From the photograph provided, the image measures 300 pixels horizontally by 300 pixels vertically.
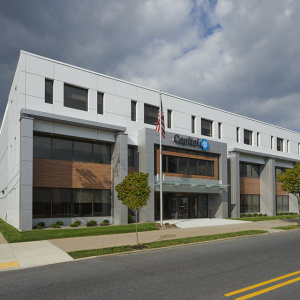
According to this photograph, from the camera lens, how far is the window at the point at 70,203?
22.0m

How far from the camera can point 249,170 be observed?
123 ft

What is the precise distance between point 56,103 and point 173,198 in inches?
553

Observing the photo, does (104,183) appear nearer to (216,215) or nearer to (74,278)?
(216,215)

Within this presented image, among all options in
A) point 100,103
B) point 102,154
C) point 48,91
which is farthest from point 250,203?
point 48,91

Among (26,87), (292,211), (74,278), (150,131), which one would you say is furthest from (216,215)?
(74,278)

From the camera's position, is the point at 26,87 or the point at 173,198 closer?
the point at 26,87

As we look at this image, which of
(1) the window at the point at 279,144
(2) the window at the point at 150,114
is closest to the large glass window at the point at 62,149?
(2) the window at the point at 150,114

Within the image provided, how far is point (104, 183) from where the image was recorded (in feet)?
82.3

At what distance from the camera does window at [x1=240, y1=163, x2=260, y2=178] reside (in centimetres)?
3672

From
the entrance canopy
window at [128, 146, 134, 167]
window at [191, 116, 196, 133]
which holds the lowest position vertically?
the entrance canopy

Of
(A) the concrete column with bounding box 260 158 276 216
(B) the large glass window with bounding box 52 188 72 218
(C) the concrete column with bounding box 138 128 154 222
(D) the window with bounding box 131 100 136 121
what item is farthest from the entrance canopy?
(A) the concrete column with bounding box 260 158 276 216

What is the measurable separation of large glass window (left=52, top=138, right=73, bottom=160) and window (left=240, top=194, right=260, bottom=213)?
21.9 metres

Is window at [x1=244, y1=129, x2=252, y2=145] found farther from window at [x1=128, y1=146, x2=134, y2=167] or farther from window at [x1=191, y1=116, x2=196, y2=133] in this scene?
window at [x1=128, y1=146, x2=134, y2=167]

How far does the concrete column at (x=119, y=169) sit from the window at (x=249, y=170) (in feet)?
58.1
